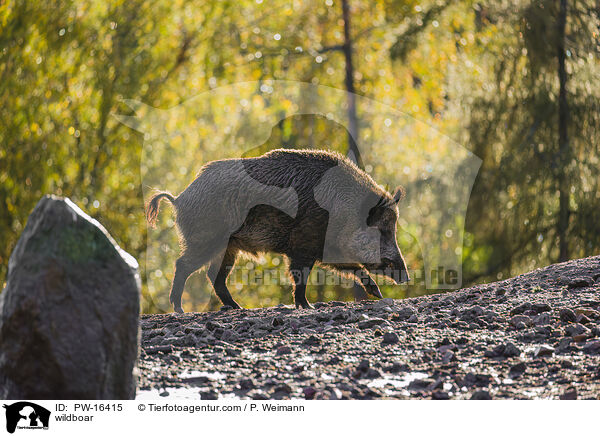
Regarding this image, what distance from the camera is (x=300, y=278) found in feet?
19.9

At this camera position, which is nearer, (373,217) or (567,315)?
(567,315)

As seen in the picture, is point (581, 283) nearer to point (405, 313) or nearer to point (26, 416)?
point (405, 313)

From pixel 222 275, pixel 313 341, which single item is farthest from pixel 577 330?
pixel 222 275

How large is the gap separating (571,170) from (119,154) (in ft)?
19.5

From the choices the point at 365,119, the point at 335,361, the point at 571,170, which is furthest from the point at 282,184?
the point at 571,170

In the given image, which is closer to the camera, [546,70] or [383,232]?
[383,232]

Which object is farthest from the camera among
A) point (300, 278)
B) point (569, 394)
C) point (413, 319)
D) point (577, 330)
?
point (300, 278)

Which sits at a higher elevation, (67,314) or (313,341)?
(67,314)

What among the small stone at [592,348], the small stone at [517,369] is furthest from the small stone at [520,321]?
the small stone at [517,369]

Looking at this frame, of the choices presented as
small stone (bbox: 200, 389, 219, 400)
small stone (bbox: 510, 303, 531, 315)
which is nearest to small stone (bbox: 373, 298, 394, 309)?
small stone (bbox: 510, 303, 531, 315)

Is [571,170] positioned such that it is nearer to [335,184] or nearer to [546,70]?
[546,70]

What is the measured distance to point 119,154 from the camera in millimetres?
9648

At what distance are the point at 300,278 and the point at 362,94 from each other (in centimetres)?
425

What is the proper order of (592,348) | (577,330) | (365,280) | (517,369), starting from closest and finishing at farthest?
(517,369) < (592,348) < (577,330) < (365,280)
